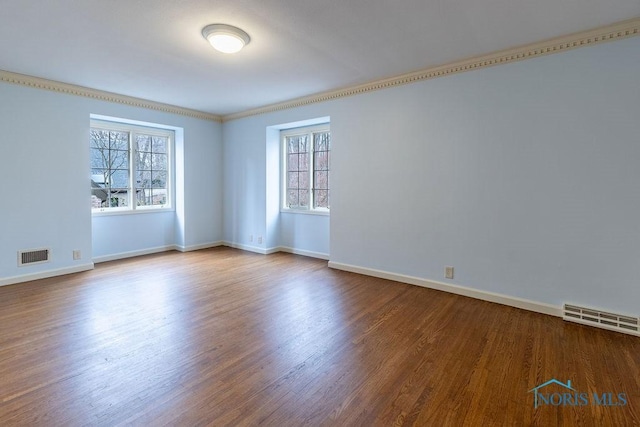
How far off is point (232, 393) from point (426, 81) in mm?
3686

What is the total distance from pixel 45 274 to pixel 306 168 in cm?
401

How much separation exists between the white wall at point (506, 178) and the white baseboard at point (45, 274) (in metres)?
3.62

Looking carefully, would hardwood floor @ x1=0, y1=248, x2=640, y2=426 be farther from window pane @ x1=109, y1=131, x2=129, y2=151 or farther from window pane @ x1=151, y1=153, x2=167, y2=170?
window pane @ x1=151, y1=153, x2=167, y2=170

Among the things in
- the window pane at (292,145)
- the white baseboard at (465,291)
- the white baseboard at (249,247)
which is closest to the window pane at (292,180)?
the window pane at (292,145)

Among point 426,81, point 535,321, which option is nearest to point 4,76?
point 426,81

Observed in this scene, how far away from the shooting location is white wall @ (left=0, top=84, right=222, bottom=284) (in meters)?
3.92

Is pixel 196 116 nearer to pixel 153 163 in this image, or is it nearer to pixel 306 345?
pixel 153 163

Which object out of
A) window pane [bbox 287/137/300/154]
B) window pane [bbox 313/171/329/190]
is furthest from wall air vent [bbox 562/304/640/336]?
window pane [bbox 287/137/300/154]

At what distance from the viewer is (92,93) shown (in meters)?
4.53

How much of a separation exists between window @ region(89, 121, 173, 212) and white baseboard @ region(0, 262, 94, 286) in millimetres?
972

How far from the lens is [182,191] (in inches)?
231

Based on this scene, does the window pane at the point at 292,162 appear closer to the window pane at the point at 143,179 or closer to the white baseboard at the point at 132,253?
the window pane at the point at 143,179

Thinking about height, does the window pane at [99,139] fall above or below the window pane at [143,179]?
above

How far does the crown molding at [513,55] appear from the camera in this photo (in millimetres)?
2715
